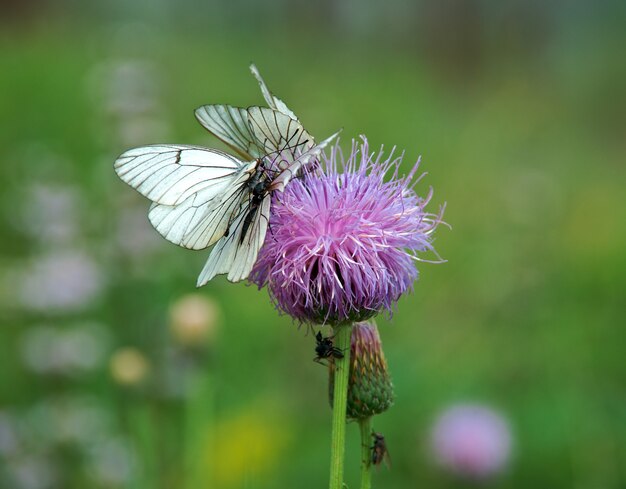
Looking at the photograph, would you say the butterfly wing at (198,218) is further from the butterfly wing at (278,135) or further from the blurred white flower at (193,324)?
the blurred white flower at (193,324)

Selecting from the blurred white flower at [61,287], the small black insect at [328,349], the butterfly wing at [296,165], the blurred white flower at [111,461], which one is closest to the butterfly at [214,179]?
the butterfly wing at [296,165]

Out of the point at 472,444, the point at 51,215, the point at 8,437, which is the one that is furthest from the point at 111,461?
the point at 51,215

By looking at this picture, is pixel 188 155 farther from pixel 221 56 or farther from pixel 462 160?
pixel 221 56

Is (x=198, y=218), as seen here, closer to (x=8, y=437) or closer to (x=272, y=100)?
(x=272, y=100)

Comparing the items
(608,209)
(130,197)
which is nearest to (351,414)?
(130,197)

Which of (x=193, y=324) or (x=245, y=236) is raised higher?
(x=245, y=236)
